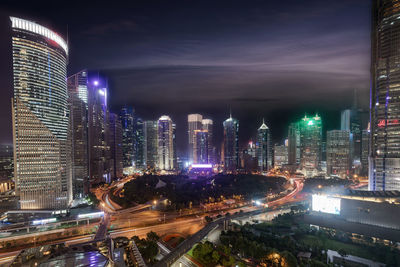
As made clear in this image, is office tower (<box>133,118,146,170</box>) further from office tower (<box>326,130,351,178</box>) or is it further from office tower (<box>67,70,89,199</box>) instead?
office tower (<box>326,130,351,178</box>)

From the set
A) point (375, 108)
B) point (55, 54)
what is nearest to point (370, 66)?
point (375, 108)

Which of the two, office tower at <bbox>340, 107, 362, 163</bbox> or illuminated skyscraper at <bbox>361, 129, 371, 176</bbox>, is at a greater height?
office tower at <bbox>340, 107, 362, 163</bbox>

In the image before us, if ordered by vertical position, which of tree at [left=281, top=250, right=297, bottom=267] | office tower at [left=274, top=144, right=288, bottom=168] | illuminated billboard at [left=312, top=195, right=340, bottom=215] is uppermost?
illuminated billboard at [left=312, top=195, right=340, bottom=215]

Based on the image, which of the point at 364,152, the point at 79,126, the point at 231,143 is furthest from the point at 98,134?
the point at 364,152

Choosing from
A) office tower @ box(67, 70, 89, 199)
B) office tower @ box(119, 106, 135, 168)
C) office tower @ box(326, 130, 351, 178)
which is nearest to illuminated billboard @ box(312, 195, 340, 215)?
office tower @ box(67, 70, 89, 199)

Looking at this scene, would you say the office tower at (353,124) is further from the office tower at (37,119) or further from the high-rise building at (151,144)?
the office tower at (37,119)

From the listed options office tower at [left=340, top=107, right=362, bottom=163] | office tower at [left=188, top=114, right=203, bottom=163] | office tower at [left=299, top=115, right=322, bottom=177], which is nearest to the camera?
office tower at [left=299, top=115, right=322, bottom=177]

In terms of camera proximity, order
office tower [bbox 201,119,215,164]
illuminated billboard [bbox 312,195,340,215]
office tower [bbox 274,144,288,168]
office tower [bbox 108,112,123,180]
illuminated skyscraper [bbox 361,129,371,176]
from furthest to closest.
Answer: office tower [bbox 274,144,288,168]
office tower [bbox 201,119,215,164]
illuminated skyscraper [bbox 361,129,371,176]
office tower [bbox 108,112,123,180]
illuminated billboard [bbox 312,195,340,215]

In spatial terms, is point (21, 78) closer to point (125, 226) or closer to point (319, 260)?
point (125, 226)
